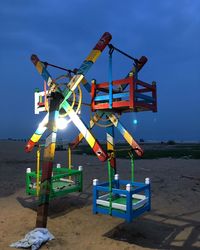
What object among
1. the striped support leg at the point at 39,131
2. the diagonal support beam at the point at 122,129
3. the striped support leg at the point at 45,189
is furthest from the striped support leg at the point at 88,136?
the diagonal support beam at the point at 122,129

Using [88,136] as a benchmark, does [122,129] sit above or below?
above

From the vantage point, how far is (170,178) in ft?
57.3

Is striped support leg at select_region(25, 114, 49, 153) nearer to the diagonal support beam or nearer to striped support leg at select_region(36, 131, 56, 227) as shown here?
striped support leg at select_region(36, 131, 56, 227)

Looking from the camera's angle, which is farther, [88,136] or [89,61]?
[89,61]

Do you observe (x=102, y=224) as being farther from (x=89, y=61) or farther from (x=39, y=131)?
(x=89, y=61)

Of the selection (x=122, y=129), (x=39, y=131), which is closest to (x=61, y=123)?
(x=39, y=131)

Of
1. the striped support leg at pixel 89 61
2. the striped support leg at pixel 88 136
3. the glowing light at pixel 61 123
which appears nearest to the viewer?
the striped support leg at pixel 88 136

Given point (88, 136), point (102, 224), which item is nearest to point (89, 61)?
point (88, 136)

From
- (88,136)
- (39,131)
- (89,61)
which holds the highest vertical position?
(89,61)

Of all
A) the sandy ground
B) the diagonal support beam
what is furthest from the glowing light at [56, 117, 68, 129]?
the sandy ground

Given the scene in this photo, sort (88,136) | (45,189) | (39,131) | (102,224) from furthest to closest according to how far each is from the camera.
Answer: (102,224)
(39,131)
(45,189)
(88,136)

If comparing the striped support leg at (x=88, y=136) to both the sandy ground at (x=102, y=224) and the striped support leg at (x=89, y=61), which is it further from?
the sandy ground at (x=102, y=224)

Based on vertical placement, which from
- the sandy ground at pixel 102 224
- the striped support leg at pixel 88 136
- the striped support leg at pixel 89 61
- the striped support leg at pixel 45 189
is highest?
the striped support leg at pixel 89 61

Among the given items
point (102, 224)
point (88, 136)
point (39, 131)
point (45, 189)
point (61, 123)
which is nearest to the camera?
point (88, 136)
